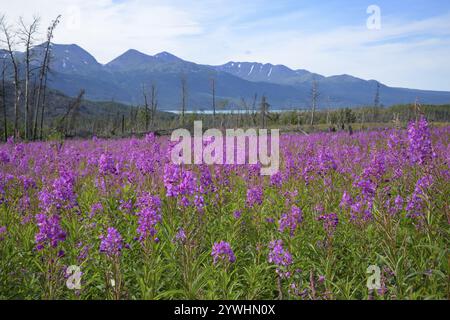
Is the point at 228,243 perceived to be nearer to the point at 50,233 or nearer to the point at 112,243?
the point at 112,243

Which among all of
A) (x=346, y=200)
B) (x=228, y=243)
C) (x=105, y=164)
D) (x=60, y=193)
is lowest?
(x=228, y=243)

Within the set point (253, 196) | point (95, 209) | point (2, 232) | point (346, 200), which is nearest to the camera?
point (2, 232)

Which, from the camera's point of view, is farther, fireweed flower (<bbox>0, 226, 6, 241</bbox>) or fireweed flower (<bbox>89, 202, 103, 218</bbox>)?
fireweed flower (<bbox>89, 202, 103, 218</bbox>)

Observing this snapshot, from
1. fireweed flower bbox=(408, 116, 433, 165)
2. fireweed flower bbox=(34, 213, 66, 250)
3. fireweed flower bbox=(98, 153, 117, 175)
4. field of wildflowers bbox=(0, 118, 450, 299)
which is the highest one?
fireweed flower bbox=(408, 116, 433, 165)

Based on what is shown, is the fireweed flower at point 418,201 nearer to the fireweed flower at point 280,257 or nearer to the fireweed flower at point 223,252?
the fireweed flower at point 280,257

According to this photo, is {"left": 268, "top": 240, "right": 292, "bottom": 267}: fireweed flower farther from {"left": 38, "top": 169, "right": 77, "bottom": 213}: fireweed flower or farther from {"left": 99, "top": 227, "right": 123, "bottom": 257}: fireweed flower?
{"left": 38, "top": 169, "right": 77, "bottom": 213}: fireweed flower

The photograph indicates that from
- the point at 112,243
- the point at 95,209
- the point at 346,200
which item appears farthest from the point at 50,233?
the point at 346,200

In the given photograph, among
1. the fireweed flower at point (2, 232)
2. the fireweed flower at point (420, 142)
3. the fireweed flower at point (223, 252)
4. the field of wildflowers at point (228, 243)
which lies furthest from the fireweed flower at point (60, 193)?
the fireweed flower at point (420, 142)

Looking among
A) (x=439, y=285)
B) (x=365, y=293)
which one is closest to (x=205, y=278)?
(x=365, y=293)

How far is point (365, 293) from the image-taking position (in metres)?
3.60

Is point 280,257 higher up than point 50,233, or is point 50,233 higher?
point 50,233

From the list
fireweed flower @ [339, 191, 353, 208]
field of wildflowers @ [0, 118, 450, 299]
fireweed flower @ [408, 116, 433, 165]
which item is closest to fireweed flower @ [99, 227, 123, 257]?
field of wildflowers @ [0, 118, 450, 299]
